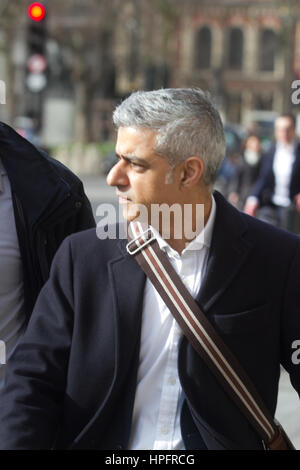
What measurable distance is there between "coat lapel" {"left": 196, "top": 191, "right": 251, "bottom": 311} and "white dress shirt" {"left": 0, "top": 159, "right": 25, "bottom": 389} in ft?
2.45

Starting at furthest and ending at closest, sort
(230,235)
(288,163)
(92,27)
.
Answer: (92,27), (288,163), (230,235)

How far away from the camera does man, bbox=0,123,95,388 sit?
298cm

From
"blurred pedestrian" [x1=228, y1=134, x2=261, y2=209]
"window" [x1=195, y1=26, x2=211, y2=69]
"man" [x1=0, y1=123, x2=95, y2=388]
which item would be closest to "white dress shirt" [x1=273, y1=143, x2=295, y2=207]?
"blurred pedestrian" [x1=228, y1=134, x2=261, y2=209]

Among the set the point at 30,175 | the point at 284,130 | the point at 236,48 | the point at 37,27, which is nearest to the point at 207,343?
the point at 30,175

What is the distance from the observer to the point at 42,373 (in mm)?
2416

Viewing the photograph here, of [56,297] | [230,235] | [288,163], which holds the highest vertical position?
[230,235]

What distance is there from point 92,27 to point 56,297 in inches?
1861

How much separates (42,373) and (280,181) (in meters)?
6.18

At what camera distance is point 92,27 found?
4841 centimetres

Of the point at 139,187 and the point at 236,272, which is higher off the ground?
the point at 139,187

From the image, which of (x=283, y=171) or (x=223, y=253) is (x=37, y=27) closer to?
(x=283, y=171)

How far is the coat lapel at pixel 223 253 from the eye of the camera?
2.41 meters
